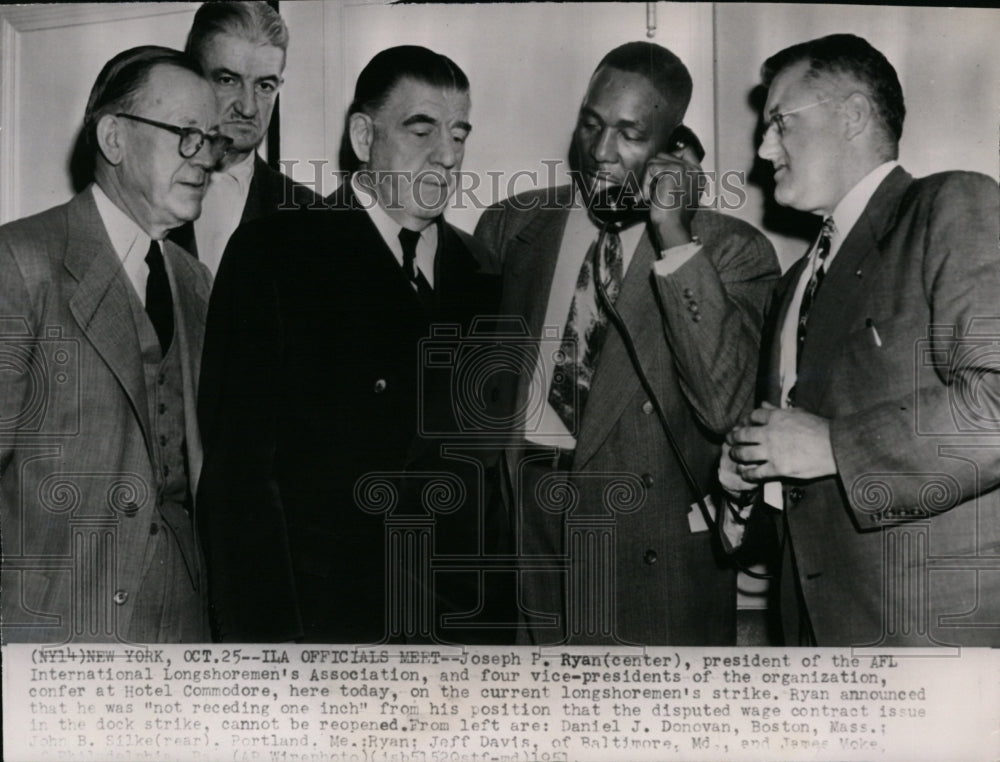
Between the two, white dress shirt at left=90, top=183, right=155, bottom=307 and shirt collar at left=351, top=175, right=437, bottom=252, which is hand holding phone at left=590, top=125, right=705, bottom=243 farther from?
white dress shirt at left=90, top=183, right=155, bottom=307

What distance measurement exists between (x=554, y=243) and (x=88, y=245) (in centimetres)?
132

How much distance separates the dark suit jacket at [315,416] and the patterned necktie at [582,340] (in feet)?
0.79

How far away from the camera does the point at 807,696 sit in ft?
10.8

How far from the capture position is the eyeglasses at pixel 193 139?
3369 mm

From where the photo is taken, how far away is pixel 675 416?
3.27 m

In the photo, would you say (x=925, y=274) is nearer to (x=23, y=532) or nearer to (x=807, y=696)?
(x=807, y=696)

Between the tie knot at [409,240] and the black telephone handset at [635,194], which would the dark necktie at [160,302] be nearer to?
the tie knot at [409,240]

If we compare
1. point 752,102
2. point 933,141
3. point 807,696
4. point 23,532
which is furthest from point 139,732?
point 933,141

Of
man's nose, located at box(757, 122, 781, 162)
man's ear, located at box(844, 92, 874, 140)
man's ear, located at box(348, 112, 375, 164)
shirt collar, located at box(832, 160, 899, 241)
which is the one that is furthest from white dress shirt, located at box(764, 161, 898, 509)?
man's ear, located at box(348, 112, 375, 164)

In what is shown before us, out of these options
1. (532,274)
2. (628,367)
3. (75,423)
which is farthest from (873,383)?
(75,423)

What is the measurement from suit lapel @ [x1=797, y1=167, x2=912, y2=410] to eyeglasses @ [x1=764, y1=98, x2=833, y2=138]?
0.29m

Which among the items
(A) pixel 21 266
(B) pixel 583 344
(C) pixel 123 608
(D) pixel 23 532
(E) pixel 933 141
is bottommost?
(C) pixel 123 608

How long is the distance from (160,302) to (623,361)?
1.32 m

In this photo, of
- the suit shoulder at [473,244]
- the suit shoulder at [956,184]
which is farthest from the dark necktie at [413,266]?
the suit shoulder at [956,184]
